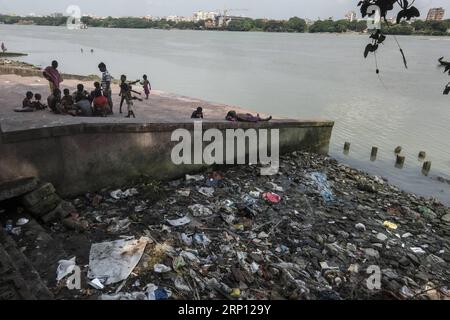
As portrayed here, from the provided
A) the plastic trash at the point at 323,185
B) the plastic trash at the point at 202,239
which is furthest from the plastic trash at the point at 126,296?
the plastic trash at the point at 323,185

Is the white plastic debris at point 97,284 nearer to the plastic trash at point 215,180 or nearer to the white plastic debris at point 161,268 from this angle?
the white plastic debris at point 161,268

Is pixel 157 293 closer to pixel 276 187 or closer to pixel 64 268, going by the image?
pixel 64 268

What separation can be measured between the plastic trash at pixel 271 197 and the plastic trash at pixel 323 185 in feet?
3.44

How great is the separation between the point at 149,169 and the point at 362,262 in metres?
3.75

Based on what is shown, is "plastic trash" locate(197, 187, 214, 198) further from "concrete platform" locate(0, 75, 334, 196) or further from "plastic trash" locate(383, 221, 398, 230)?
"plastic trash" locate(383, 221, 398, 230)

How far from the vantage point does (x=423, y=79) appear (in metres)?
30.4

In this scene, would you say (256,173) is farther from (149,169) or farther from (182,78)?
(182,78)

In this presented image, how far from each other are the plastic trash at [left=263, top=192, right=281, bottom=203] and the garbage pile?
0.03m

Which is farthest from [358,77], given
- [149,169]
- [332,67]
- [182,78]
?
[149,169]

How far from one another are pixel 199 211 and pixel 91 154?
1885mm

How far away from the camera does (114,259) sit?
4371mm

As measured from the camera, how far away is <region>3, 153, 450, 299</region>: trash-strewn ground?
4320 millimetres

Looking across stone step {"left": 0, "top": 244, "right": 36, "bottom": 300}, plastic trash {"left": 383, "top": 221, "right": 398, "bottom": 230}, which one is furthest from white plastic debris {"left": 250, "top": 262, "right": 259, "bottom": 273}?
plastic trash {"left": 383, "top": 221, "right": 398, "bottom": 230}

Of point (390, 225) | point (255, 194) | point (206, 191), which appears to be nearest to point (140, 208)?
point (206, 191)
